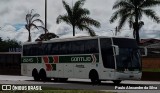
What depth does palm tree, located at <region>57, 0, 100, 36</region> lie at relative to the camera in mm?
50406

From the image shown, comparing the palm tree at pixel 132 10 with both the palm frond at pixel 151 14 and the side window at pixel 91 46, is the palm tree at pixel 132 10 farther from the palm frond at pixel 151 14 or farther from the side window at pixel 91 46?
the side window at pixel 91 46

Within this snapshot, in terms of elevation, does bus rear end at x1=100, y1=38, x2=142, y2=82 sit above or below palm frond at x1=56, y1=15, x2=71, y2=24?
below

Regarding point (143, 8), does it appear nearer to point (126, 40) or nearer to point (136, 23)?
point (136, 23)

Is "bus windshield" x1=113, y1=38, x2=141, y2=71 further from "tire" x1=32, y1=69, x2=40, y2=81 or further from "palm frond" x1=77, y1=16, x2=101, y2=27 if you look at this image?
"palm frond" x1=77, y1=16, x2=101, y2=27

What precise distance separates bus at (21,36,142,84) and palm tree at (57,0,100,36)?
1537 centimetres

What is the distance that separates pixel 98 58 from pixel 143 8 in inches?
851

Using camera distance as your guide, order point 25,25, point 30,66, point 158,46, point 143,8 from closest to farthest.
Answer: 1. point 30,66
2. point 143,8
3. point 25,25
4. point 158,46

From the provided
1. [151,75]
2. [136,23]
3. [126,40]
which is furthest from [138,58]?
[136,23]

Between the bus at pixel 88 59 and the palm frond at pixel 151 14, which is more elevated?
the palm frond at pixel 151 14

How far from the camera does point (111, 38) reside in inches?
1084

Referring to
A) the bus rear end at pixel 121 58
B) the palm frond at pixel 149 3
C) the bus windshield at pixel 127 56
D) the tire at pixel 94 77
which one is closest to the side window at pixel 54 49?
the tire at pixel 94 77

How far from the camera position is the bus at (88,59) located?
89.6ft

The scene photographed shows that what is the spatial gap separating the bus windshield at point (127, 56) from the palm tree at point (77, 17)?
2254 centimetres

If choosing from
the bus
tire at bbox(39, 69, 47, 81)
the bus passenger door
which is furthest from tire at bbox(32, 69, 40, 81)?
the bus passenger door
